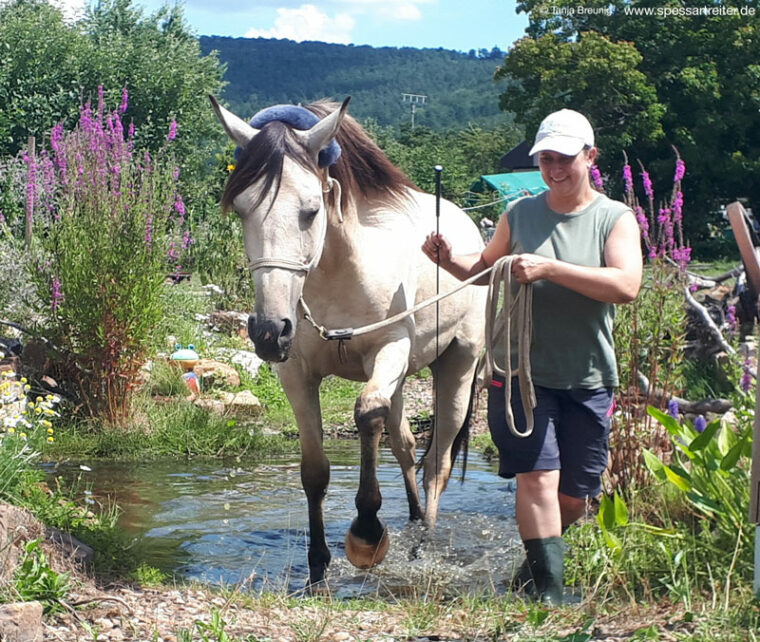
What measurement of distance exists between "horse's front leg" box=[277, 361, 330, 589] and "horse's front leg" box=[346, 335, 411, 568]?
261 mm

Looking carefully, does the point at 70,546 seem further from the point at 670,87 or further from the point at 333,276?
the point at 670,87

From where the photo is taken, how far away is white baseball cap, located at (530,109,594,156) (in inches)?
152

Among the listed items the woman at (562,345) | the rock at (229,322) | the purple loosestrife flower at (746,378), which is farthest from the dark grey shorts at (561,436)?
the rock at (229,322)

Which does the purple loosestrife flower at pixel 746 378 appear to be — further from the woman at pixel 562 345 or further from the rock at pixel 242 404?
the rock at pixel 242 404

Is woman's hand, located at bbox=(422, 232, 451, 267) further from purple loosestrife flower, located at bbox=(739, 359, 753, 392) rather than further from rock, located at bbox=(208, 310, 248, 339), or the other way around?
rock, located at bbox=(208, 310, 248, 339)

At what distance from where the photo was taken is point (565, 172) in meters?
3.94

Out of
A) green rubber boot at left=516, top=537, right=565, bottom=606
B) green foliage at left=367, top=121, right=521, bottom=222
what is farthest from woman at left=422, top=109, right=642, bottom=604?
green foliage at left=367, top=121, right=521, bottom=222

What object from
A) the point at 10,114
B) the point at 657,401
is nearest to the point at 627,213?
the point at 657,401

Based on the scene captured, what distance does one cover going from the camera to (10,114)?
2914 centimetres

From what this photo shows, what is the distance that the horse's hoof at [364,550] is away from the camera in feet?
15.3

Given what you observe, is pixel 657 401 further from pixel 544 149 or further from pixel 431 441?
pixel 544 149

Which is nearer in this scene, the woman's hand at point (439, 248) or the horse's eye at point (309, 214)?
the horse's eye at point (309, 214)

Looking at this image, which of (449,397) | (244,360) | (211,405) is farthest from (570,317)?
(244,360)

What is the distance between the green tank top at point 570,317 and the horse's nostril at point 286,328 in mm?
841
